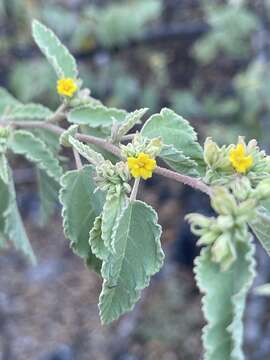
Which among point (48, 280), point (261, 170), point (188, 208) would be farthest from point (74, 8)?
point (261, 170)

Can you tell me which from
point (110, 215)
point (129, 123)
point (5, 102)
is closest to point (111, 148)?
point (129, 123)

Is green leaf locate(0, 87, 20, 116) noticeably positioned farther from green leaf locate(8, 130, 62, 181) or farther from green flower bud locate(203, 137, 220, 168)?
green flower bud locate(203, 137, 220, 168)

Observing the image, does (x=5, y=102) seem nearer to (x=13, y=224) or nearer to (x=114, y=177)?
(x=13, y=224)

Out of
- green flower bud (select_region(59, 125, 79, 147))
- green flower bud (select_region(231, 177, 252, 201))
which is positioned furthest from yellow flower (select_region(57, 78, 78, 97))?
green flower bud (select_region(231, 177, 252, 201))

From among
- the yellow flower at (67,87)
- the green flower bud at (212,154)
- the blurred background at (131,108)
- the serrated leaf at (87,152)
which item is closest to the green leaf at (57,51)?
the yellow flower at (67,87)

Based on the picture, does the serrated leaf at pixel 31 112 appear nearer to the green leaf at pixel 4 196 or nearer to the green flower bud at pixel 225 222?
the green leaf at pixel 4 196

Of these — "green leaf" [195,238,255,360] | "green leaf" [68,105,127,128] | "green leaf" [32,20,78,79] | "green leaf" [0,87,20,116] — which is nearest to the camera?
"green leaf" [195,238,255,360]
